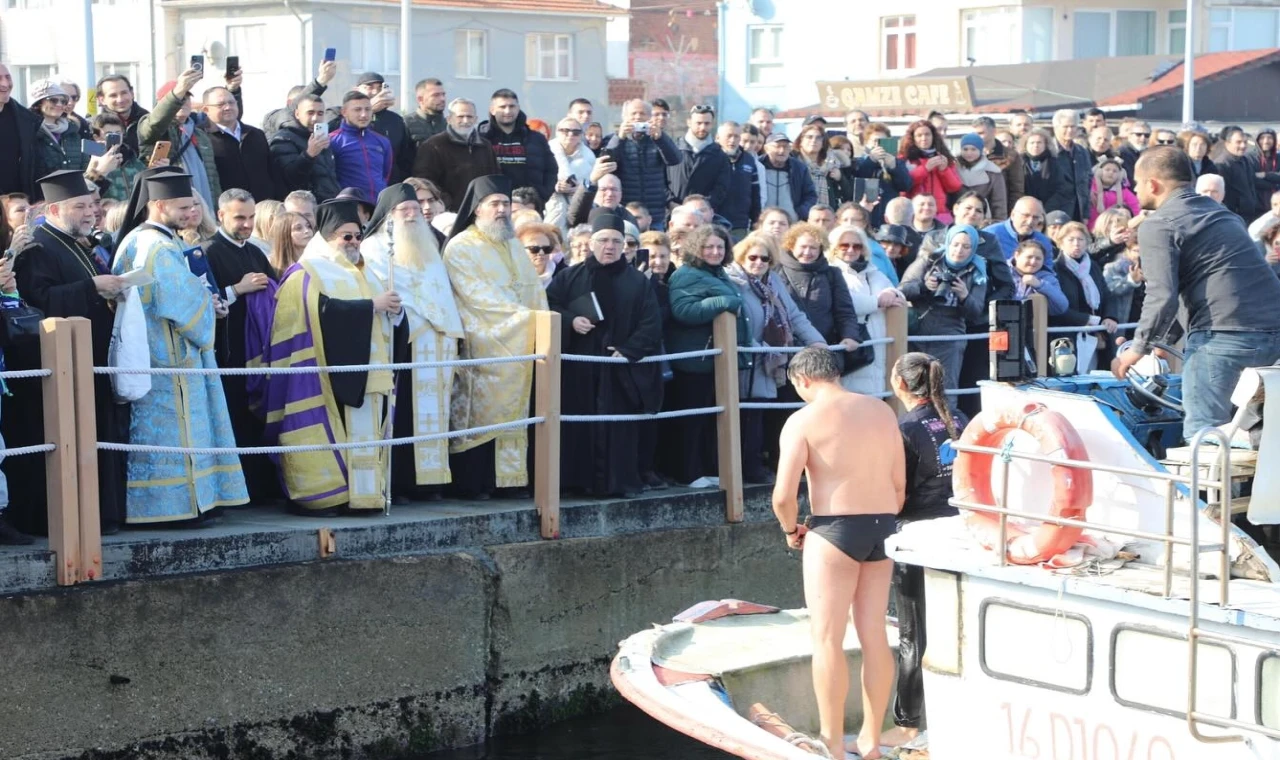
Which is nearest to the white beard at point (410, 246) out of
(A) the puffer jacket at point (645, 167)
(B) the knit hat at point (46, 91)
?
(B) the knit hat at point (46, 91)

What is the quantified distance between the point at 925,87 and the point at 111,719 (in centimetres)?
3160

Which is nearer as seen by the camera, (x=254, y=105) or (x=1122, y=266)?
(x=1122, y=266)

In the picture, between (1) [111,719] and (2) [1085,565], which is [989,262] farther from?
(1) [111,719]

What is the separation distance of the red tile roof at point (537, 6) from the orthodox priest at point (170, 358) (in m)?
37.7

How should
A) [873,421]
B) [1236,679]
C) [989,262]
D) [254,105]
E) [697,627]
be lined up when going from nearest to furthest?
[1236,679] < [873,421] < [697,627] < [989,262] < [254,105]

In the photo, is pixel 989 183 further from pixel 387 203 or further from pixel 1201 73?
pixel 1201 73

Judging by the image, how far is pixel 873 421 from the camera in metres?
7.71

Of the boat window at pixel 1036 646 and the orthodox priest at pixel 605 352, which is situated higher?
the orthodox priest at pixel 605 352

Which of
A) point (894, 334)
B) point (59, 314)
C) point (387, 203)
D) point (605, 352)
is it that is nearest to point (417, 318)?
point (387, 203)

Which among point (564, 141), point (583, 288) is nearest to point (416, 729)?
point (583, 288)

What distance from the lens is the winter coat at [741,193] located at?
14312 mm

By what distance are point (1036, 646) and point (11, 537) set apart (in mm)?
4645

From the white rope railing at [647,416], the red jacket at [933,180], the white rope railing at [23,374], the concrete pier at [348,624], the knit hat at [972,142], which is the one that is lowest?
the concrete pier at [348,624]

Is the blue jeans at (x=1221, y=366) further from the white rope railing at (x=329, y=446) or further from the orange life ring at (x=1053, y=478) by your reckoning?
the white rope railing at (x=329, y=446)
